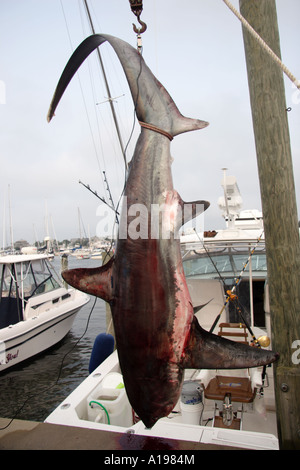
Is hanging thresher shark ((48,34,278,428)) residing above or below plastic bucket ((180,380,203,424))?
above

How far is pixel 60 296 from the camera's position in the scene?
12141 mm

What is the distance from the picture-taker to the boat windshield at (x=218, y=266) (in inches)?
243

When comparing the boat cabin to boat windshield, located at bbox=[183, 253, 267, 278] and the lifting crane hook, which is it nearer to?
boat windshield, located at bbox=[183, 253, 267, 278]

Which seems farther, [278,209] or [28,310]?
[28,310]

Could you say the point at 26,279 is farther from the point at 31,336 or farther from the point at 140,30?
the point at 140,30

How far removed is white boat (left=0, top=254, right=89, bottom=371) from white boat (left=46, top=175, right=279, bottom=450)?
17.5 feet

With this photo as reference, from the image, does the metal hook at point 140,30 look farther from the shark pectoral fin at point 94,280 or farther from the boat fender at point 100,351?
the boat fender at point 100,351

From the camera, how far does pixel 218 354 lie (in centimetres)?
174

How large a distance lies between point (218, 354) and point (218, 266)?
4647mm

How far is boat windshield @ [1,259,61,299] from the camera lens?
1038 centimetres

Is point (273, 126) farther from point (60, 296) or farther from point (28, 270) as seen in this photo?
point (60, 296)

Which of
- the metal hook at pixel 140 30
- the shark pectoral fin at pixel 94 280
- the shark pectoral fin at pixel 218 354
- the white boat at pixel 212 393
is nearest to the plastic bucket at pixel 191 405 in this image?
the white boat at pixel 212 393

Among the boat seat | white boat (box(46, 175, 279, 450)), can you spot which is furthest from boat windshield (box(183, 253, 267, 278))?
the boat seat

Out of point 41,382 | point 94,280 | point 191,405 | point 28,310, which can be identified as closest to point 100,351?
point 191,405
